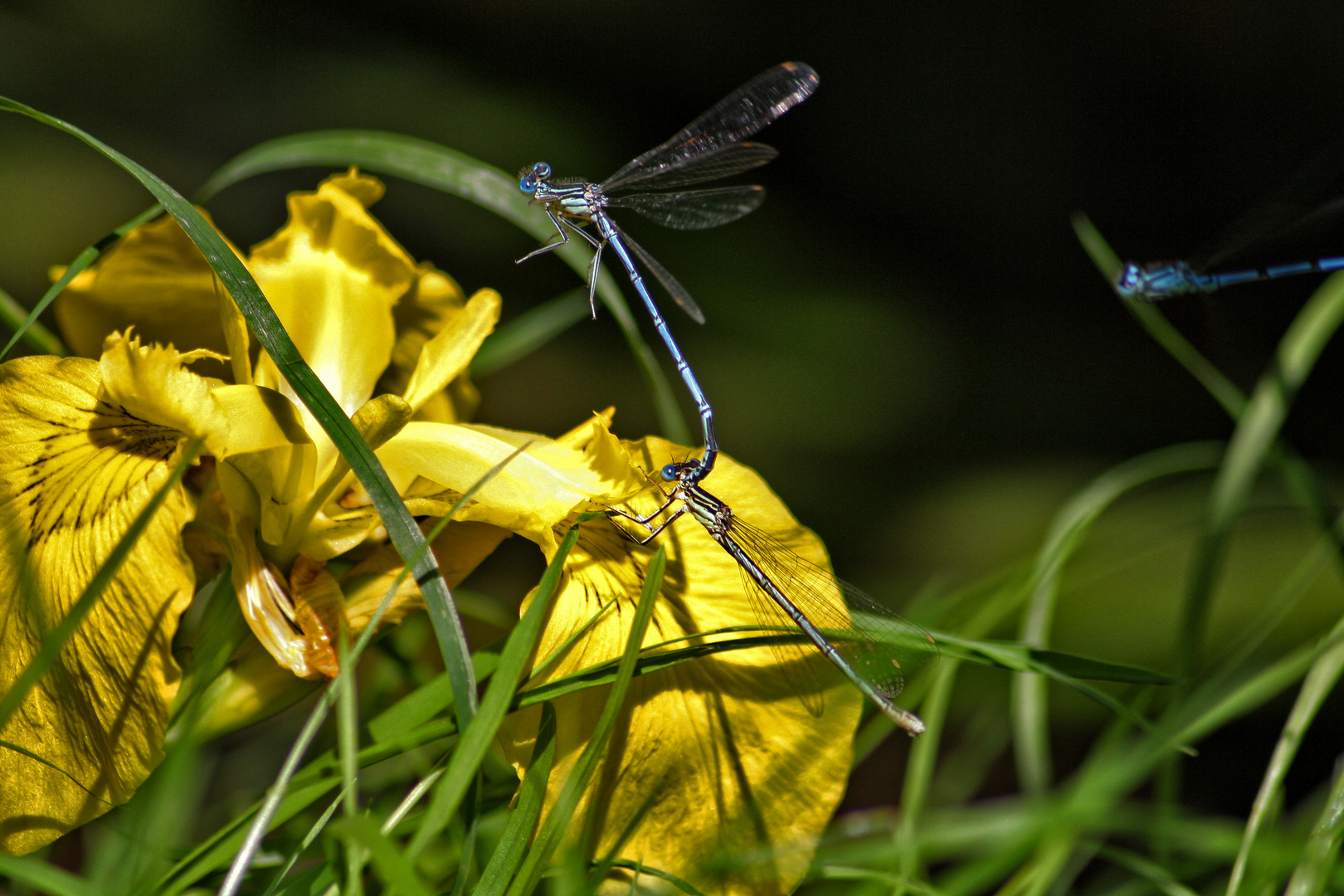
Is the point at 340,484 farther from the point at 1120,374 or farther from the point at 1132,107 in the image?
the point at 1132,107

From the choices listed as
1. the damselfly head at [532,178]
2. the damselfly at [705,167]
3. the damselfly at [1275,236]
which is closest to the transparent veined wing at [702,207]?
the damselfly at [705,167]

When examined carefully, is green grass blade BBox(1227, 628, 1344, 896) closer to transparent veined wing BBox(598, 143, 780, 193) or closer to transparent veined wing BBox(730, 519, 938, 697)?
transparent veined wing BBox(730, 519, 938, 697)

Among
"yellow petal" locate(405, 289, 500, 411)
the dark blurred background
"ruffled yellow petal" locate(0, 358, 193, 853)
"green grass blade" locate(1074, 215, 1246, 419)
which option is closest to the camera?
"ruffled yellow petal" locate(0, 358, 193, 853)

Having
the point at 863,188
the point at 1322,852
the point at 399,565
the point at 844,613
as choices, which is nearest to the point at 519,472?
the point at 399,565

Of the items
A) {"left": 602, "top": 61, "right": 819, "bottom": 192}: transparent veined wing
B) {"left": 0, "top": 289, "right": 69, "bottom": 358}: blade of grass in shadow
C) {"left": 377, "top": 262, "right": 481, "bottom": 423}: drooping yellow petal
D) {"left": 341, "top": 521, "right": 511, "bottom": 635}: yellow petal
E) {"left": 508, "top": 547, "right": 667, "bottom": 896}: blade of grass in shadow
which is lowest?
{"left": 508, "top": 547, "right": 667, "bottom": 896}: blade of grass in shadow

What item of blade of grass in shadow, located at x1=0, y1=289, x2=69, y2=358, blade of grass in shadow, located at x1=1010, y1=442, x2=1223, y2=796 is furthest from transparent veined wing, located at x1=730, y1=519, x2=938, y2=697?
blade of grass in shadow, located at x1=0, y1=289, x2=69, y2=358

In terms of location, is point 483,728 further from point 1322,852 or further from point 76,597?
point 1322,852

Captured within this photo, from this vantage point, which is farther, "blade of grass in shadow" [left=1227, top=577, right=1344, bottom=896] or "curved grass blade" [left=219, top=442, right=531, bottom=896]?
"blade of grass in shadow" [left=1227, top=577, right=1344, bottom=896]

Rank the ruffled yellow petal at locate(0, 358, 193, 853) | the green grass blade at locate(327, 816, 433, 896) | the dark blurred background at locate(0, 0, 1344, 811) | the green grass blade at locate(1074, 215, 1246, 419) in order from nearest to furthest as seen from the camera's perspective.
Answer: the green grass blade at locate(327, 816, 433, 896) → the ruffled yellow petal at locate(0, 358, 193, 853) → the green grass blade at locate(1074, 215, 1246, 419) → the dark blurred background at locate(0, 0, 1344, 811)
